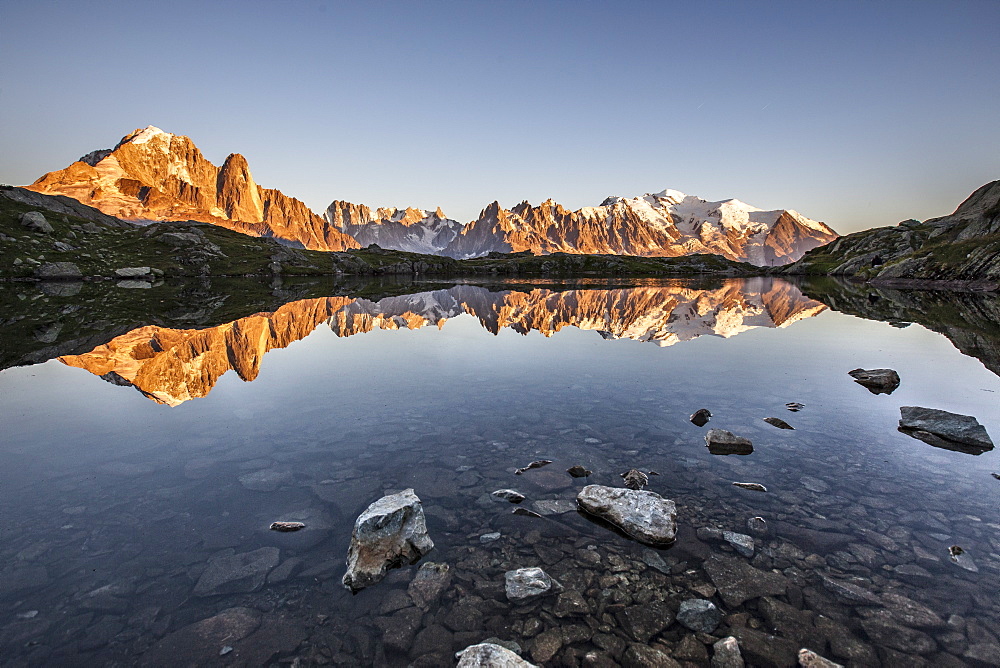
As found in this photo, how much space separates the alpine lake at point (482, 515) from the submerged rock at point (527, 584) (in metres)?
0.09

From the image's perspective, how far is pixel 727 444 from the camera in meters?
13.3

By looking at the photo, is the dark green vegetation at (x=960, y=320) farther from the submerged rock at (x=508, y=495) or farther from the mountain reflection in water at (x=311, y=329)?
the submerged rock at (x=508, y=495)

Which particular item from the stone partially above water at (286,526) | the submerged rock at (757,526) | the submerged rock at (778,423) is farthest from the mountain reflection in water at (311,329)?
the submerged rock at (757,526)

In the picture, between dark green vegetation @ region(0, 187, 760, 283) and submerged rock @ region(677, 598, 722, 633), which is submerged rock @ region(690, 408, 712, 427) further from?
dark green vegetation @ region(0, 187, 760, 283)

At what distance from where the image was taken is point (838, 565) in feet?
26.7

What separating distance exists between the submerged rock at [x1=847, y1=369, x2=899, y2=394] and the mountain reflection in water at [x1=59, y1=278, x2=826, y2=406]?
12153 millimetres

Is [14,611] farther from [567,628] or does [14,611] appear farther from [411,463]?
[567,628]

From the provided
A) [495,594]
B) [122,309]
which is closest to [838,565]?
→ [495,594]

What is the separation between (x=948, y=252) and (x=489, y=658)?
142m

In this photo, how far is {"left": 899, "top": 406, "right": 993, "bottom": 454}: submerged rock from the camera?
13516mm

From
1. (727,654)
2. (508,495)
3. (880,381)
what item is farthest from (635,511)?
(880,381)

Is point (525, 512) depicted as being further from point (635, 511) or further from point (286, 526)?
point (286, 526)

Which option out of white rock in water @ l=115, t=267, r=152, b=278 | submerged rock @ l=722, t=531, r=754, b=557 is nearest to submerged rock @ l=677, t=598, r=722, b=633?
submerged rock @ l=722, t=531, r=754, b=557

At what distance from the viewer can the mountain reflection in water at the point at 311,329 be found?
2120 cm
